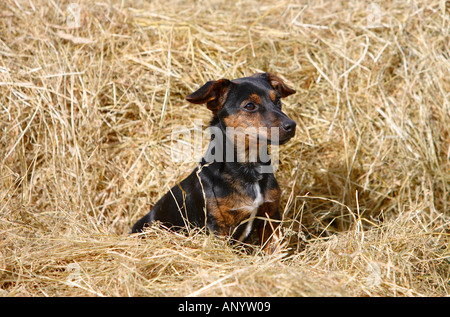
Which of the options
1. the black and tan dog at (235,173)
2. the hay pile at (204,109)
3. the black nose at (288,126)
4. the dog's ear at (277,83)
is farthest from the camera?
the hay pile at (204,109)

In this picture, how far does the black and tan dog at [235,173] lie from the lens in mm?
4086

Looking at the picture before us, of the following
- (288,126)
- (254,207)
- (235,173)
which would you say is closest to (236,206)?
(254,207)

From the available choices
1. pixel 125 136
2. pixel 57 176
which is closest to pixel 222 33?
pixel 125 136

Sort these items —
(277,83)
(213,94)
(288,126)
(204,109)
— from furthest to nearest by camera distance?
1. (204,109)
2. (277,83)
3. (213,94)
4. (288,126)

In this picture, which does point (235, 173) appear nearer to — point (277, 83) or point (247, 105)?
point (247, 105)

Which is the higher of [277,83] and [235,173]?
[277,83]

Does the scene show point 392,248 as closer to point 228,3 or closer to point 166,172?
point 166,172

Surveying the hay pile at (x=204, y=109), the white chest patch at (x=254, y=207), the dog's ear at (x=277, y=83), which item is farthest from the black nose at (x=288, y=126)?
the hay pile at (x=204, y=109)

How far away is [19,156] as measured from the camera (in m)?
5.12

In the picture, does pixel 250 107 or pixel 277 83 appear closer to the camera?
pixel 250 107

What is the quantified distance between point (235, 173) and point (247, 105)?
0.61 meters

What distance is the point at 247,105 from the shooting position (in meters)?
4.17

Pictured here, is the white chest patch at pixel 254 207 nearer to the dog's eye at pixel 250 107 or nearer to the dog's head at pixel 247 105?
Result: the dog's head at pixel 247 105
